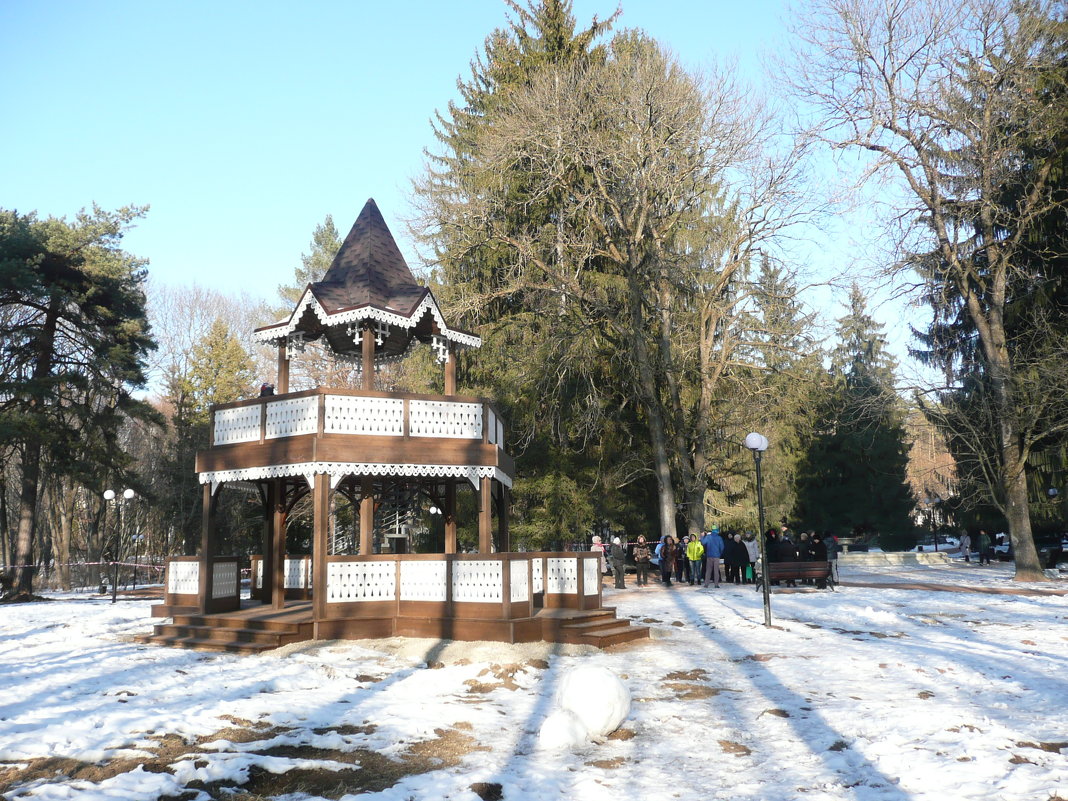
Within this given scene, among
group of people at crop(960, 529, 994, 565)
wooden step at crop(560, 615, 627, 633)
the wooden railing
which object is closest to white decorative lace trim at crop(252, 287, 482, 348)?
the wooden railing

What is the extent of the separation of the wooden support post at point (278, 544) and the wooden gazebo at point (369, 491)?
0.03 m

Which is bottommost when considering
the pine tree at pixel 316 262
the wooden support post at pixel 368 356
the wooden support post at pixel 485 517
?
the wooden support post at pixel 485 517

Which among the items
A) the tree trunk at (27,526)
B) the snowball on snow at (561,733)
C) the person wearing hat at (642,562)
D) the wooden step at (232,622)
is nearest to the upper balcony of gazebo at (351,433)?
the wooden step at (232,622)

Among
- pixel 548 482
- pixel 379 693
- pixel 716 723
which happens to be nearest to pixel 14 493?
pixel 548 482

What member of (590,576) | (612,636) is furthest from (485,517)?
(612,636)

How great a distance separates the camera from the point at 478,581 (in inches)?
546

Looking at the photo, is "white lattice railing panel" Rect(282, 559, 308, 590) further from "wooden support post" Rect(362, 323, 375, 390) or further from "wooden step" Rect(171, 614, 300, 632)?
"wooden support post" Rect(362, 323, 375, 390)

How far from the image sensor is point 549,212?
32.1 metres

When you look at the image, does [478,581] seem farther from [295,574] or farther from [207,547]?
[295,574]

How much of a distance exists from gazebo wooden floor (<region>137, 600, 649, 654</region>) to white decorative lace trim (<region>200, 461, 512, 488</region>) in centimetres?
237

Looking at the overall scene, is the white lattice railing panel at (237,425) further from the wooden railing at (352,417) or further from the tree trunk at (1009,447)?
the tree trunk at (1009,447)

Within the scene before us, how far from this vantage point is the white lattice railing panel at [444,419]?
49.9 feet

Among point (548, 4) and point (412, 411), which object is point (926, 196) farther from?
point (412, 411)

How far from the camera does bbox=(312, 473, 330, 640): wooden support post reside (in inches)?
551
